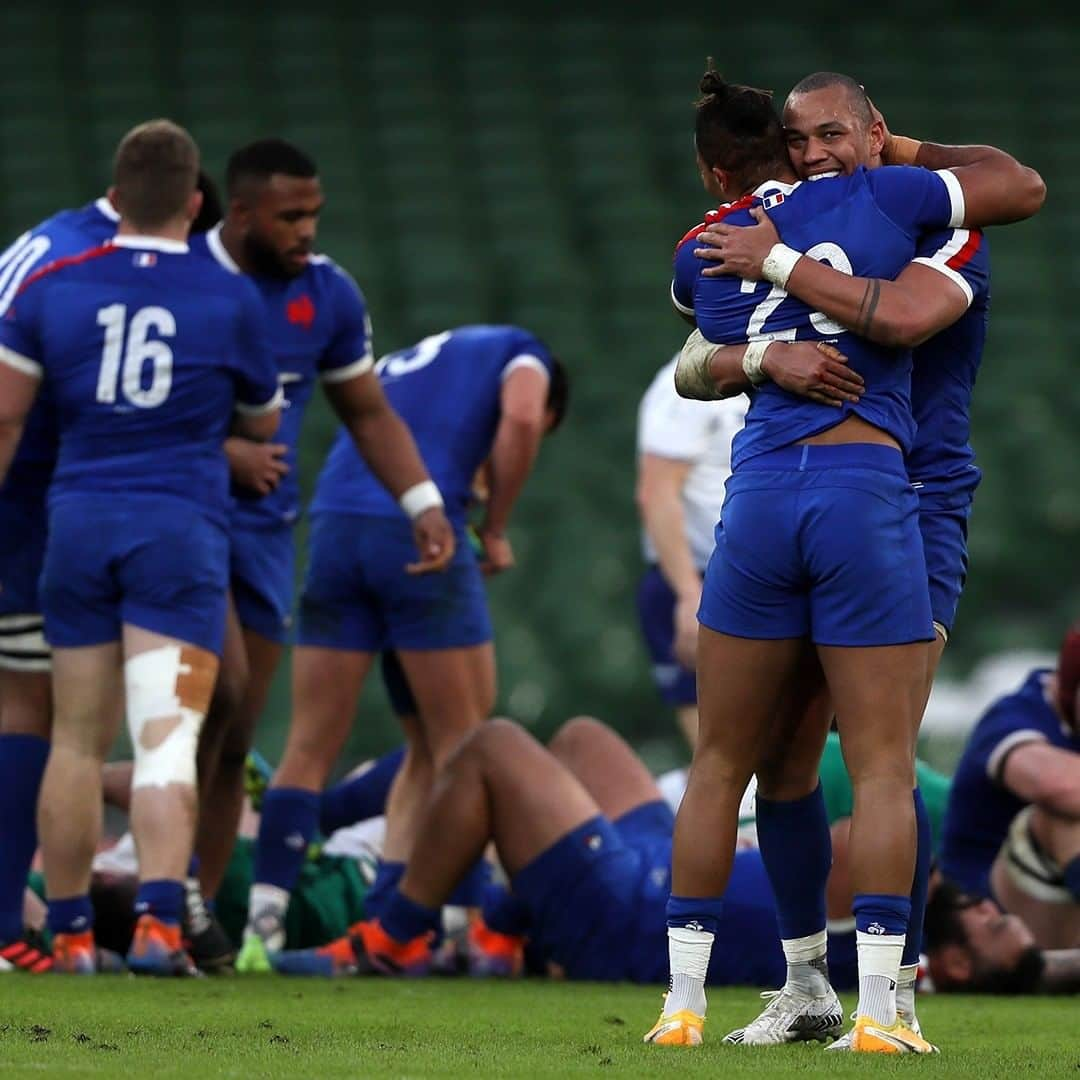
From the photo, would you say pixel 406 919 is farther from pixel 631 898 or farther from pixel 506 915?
pixel 631 898

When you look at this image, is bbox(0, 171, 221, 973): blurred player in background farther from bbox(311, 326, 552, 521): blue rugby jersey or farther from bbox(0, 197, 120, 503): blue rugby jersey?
bbox(311, 326, 552, 521): blue rugby jersey

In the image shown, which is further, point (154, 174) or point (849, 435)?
point (154, 174)

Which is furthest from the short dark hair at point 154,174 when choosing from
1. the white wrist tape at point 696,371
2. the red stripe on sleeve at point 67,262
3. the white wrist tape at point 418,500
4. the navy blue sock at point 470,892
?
the navy blue sock at point 470,892

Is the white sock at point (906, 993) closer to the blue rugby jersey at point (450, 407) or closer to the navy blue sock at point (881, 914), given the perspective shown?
the navy blue sock at point (881, 914)

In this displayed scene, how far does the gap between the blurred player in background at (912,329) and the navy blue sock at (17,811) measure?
2461 millimetres

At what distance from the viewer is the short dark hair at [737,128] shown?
375cm

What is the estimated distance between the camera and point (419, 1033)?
3.97 m

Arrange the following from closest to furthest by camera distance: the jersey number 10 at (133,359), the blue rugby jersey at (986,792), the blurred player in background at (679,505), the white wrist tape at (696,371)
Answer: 1. the white wrist tape at (696,371)
2. the jersey number 10 at (133,359)
3. the blue rugby jersey at (986,792)
4. the blurred player in background at (679,505)

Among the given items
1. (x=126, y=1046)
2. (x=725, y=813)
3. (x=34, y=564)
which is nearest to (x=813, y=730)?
(x=725, y=813)

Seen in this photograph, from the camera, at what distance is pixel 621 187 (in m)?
14.8

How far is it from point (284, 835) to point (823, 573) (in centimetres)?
297

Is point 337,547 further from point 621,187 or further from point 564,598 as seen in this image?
point 621,187

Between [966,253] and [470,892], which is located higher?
[966,253]

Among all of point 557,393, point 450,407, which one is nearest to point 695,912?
point 450,407
